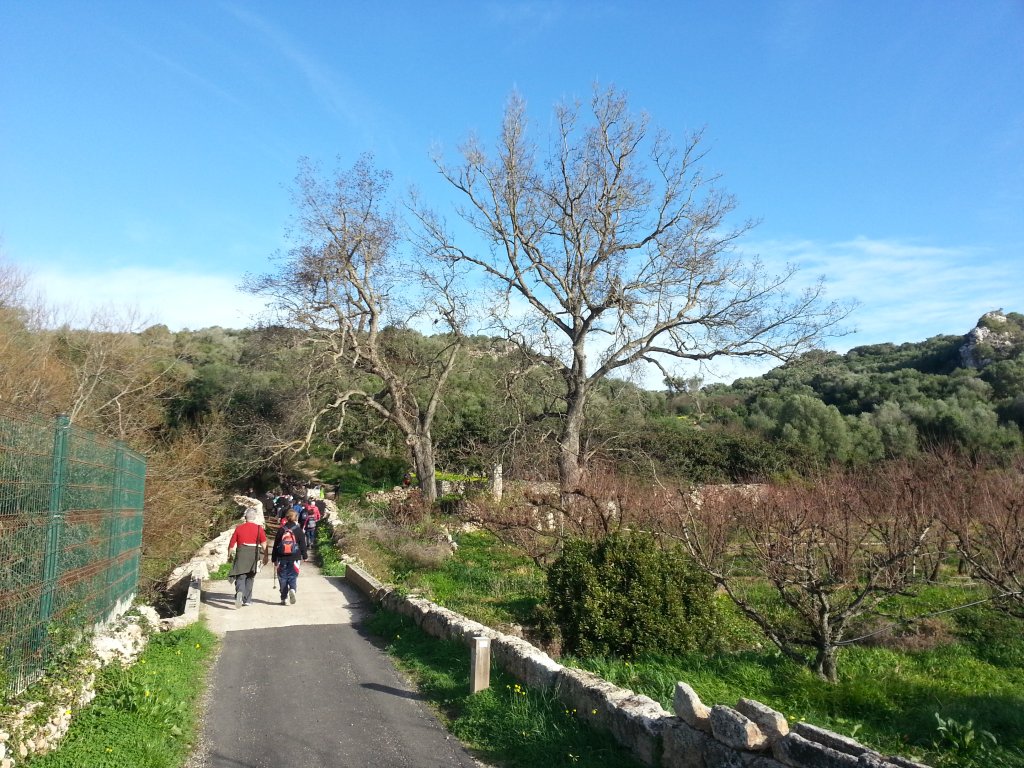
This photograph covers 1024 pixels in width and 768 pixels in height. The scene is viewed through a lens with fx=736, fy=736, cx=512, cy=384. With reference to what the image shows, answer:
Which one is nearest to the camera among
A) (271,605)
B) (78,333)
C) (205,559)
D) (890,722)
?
(890,722)

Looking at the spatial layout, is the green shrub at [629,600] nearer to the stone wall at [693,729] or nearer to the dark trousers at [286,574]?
the stone wall at [693,729]

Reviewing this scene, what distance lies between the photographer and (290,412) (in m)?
26.7

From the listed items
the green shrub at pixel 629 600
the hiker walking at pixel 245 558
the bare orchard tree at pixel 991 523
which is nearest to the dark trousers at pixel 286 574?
the hiker walking at pixel 245 558

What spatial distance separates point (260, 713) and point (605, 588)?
166 inches

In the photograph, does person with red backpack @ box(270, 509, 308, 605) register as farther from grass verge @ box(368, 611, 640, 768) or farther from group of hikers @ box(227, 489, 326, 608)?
grass verge @ box(368, 611, 640, 768)

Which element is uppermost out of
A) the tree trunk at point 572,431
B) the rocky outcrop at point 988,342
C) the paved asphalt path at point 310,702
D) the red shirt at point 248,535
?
the rocky outcrop at point 988,342

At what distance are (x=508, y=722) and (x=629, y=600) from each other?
293cm

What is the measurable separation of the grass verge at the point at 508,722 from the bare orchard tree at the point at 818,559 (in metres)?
2.96

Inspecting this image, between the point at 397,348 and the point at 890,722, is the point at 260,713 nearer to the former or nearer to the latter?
the point at 890,722

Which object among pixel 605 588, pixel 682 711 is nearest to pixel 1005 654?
pixel 605 588

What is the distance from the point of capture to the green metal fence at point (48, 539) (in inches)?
208

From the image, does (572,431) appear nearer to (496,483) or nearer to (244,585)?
(496,483)

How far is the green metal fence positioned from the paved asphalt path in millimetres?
1588

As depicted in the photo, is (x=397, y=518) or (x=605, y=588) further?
(x=397, y=518)
